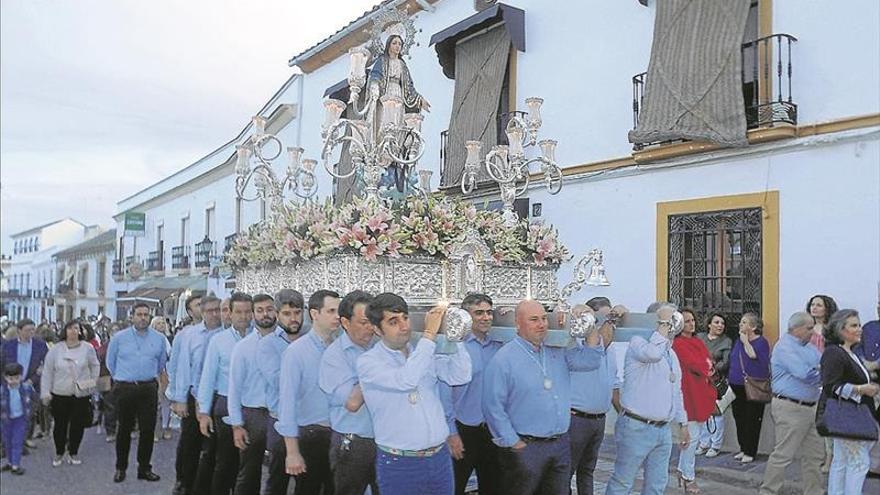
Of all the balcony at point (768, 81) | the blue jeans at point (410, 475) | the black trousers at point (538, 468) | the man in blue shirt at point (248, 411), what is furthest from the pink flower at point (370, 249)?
the balcony at point (768, 81)

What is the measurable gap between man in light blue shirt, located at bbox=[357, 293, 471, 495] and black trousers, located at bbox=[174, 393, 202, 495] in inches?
116

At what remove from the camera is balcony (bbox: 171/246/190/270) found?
79.4 ft

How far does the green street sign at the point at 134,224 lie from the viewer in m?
27.3

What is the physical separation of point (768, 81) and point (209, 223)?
705 inches

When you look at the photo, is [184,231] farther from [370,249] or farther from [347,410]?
[347,410]

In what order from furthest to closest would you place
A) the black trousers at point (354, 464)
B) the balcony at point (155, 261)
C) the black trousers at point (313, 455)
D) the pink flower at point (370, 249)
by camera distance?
the balcony at point (155, 261)
the pink flower at point (370, 249)
the black trousers at point (313, 455)
the black trousers at point (354, 464)

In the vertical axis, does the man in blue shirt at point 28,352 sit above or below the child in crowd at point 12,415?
above

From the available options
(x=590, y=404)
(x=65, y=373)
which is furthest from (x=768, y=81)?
(x=65, y=373)

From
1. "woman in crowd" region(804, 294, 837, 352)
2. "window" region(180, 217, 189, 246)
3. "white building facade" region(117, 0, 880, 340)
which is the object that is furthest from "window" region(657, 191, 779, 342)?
"window" region(180, 217, 189, 246)

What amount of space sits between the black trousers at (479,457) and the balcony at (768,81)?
15.1 feet

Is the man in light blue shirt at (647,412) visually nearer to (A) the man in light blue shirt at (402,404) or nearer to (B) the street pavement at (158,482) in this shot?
(B) the street pavement at (158,482)

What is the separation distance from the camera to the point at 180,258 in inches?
969

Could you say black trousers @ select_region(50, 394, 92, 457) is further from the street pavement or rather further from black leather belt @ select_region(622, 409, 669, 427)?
black leather belt @ select_region(622, 409, 669, 427)

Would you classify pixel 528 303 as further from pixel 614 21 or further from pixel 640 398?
pixel 614 21
